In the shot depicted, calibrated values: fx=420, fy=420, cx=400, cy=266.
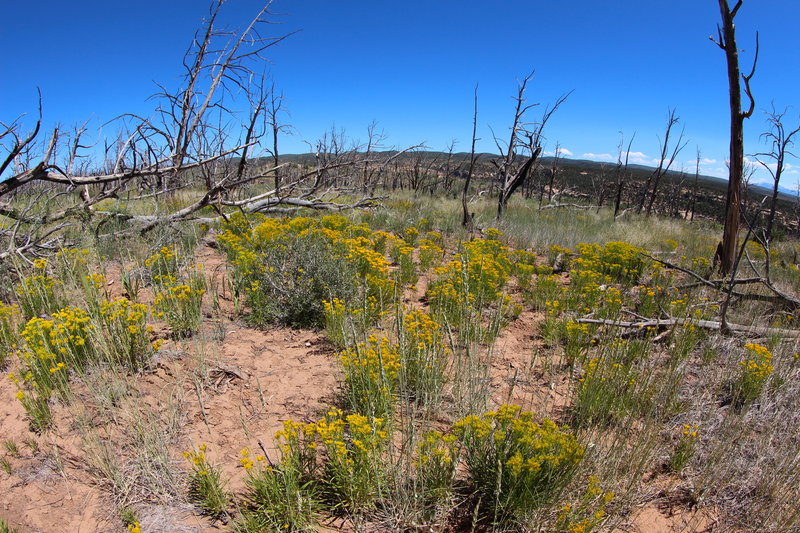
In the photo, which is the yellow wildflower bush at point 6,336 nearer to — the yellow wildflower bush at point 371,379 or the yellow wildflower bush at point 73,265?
the yellow wildflower bush at point 73,265

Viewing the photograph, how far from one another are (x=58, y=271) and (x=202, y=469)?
3.74 meters

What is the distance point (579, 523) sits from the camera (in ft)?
6.81

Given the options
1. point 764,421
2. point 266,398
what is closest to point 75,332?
point 266,398

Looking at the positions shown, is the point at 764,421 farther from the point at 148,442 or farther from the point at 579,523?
the point at 148,442

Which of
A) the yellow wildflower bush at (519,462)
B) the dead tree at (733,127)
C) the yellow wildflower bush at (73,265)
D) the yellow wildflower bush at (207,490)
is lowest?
the yellow wildflower bush at (207,490)

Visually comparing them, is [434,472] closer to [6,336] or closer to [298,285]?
[298,285]

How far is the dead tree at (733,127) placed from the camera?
616cm

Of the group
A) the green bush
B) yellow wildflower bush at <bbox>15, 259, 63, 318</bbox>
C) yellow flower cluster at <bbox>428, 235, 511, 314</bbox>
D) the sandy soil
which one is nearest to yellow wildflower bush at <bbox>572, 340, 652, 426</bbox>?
the sandy soil

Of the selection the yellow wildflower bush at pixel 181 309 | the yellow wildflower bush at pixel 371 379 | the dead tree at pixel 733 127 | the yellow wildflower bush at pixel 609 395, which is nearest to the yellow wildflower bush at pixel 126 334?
the yellow wildflower bush at pixel 181 309

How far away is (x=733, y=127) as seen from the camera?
6.43m

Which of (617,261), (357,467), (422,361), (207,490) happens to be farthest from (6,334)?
(617,261)

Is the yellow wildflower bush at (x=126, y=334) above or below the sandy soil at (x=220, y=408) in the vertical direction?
above

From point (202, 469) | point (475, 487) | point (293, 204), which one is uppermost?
point (293, 204)

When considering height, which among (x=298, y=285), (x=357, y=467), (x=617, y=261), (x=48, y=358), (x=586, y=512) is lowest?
(x=586, y=512)
